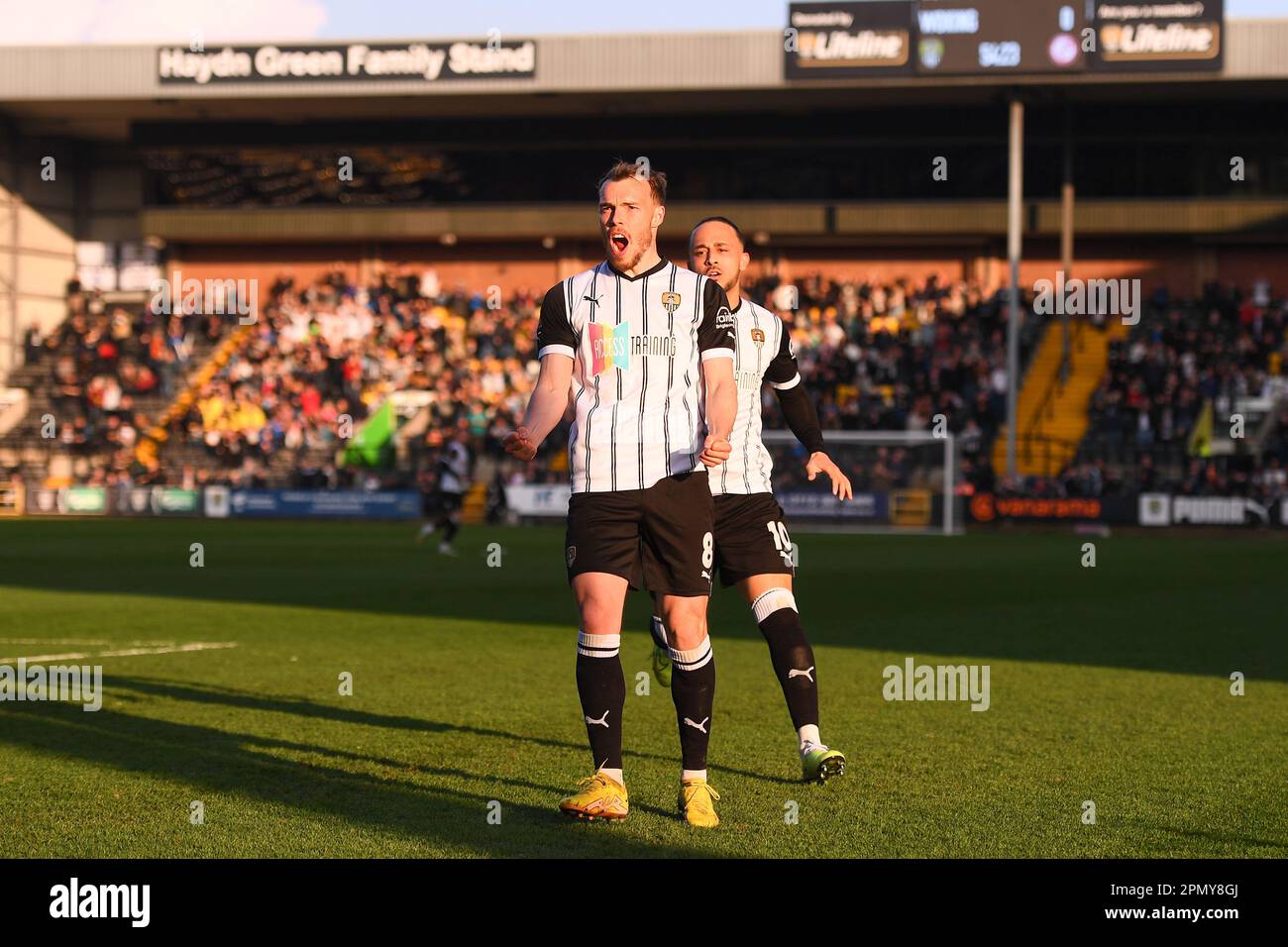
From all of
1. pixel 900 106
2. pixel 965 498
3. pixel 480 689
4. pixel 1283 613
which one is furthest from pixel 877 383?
pixel 480 689

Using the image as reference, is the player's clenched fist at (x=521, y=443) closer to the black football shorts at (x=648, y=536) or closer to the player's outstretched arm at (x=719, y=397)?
the black football shorts at (x=648, y=536)

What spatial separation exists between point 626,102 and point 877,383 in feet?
41.0

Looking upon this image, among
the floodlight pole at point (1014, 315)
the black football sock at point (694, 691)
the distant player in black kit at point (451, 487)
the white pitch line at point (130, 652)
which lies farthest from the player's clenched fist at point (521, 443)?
the floodlight pole at point (1014, 315)

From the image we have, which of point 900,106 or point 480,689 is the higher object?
point 900,106

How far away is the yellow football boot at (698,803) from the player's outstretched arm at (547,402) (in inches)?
53.7

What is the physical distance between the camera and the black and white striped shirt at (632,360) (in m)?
6.40

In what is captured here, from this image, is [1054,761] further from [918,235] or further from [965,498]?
[918,235]

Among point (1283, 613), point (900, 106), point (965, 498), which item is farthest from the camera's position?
point (900, 106)

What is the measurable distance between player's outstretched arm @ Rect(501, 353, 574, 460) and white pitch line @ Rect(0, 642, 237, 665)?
20.7 feet

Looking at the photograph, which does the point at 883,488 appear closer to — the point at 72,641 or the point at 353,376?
the point at 353,376

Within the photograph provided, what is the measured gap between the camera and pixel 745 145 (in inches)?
1961

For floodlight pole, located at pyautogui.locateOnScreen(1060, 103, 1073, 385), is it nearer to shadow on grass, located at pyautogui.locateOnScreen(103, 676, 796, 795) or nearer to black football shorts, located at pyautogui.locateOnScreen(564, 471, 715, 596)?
shadow on grass, located at pyautogui.locateOnScreen(103, 676, 796, 795)

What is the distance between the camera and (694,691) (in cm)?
664

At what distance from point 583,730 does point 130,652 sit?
4933 mm
